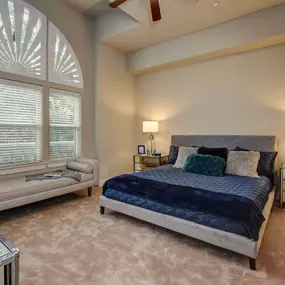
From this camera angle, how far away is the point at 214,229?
2174 millimetres

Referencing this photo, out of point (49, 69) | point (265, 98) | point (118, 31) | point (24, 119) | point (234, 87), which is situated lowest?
point (24, 119)

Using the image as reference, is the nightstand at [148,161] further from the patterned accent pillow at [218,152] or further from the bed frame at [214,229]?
the patterned accent pillow at [218,152]

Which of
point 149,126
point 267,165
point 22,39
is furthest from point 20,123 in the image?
point 267,165

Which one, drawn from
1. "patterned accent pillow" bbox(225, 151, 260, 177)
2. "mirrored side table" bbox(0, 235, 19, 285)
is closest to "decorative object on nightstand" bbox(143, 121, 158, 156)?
"patterned accent pillow" bbox(225, 151, 260, 177)

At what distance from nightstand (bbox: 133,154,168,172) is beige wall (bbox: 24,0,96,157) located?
3.57 ft

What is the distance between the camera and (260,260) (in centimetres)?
210

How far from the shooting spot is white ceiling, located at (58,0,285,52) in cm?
326

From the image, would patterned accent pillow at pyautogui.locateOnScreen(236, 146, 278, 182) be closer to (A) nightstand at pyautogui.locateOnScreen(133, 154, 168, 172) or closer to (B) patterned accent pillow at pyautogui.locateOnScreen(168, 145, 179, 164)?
(B) patterned accent pillow at pyautogui.locateOnScreen(168, 145, 179, 164)

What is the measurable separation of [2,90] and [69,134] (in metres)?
1.43

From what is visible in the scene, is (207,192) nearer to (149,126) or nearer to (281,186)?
(281,186)

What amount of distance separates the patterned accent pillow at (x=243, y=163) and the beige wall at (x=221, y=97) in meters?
0.74

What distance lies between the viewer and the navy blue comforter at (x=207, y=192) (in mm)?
2055

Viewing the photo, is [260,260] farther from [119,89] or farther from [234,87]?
[119,89]

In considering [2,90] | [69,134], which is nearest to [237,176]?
[69,134]
